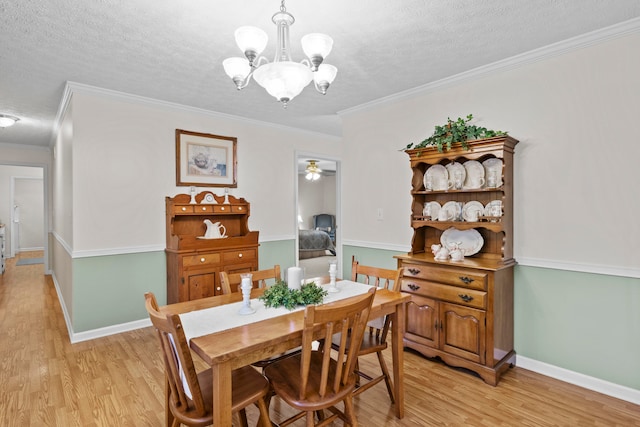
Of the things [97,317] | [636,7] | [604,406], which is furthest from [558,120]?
[97,317]

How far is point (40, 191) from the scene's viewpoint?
30.8 feet

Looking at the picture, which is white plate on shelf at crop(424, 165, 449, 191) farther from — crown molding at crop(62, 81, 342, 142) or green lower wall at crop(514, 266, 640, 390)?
crown molding at crop(62, 81, 342, 142)

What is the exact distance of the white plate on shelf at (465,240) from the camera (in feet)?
9.43

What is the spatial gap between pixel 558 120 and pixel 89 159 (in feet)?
13.3

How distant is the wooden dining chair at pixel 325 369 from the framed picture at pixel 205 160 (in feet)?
9.20

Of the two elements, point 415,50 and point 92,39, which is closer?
point 92,39

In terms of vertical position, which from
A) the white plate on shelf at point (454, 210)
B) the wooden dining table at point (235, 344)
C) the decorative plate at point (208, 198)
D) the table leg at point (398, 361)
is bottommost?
the table leg at point (398, 361)

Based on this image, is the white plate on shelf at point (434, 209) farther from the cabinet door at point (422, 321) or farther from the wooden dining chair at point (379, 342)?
the wooden dining chair at point (379, 342)

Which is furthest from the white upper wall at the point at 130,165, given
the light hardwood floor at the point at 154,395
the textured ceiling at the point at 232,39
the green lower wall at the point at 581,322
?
the green lower wall at the point at 581,322

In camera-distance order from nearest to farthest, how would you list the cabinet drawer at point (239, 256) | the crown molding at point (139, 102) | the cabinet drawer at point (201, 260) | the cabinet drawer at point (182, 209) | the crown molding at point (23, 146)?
the crown molding at point (139, 102) → the cabinet drawer at point (201, 260) → the cabinet drawer at point (182, 209) → the cabinet drawer at point (239, 256) → the crown molding at point (23, 146)

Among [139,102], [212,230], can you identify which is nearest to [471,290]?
[212,230]

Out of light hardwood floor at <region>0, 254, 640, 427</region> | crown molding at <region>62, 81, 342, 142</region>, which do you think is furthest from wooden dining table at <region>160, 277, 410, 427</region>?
crown molding at <region>62, 81, 342, 142</region>

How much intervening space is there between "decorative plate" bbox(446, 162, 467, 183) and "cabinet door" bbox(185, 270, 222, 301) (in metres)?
2.51

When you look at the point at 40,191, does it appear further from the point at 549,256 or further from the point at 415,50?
the point at 549,256
